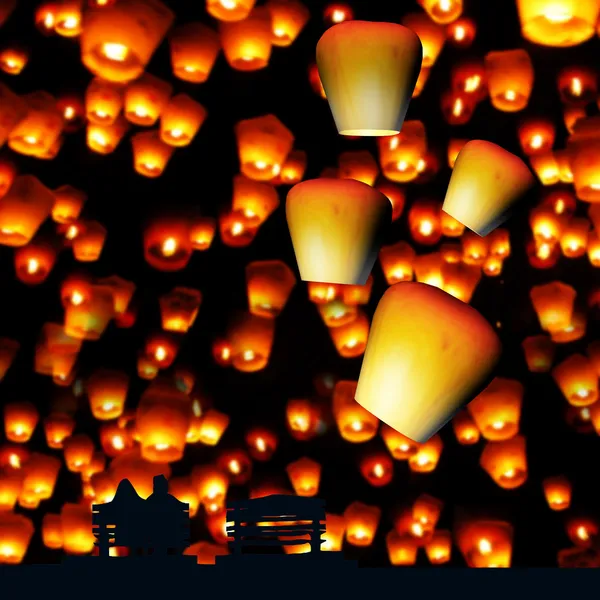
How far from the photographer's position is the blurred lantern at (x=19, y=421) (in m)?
1.86

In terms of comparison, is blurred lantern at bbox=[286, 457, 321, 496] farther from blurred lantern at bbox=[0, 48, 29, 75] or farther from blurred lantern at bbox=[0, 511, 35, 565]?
blurred lantern at bbox=[0, 48, 29, 75]

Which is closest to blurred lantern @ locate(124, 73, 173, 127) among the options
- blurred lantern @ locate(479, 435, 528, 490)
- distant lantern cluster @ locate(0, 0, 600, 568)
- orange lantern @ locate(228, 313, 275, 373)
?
distant lantern cluster @ locate(0, 0, 600, 568)

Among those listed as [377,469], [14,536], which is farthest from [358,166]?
[14,536]

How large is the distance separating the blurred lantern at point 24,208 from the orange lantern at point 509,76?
98 centimetres

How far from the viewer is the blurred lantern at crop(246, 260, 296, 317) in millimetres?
1817

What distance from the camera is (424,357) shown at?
3.40 feet

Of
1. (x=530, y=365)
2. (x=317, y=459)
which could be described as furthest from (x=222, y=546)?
(x=530, y=365)

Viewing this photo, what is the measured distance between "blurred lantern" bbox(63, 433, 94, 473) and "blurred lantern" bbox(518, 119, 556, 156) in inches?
45.7

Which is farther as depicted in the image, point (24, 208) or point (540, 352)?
point (540, 352)

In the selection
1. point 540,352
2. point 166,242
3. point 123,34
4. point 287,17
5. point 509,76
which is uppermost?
point 123,34

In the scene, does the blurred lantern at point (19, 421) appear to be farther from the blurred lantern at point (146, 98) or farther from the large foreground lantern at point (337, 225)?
the large foreground lantern at point (337, 225)

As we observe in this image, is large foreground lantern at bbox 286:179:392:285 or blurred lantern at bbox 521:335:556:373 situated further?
blurred lantern at bbox 521:335:556:373

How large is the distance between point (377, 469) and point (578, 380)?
47 cm

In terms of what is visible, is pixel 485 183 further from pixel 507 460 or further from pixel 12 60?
pixel 12 60
